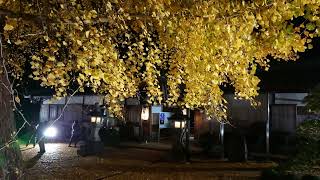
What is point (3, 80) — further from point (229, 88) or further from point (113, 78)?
point (229, 88)

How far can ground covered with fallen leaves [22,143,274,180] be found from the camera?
1538cm

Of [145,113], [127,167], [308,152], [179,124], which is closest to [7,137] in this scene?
[308,152]

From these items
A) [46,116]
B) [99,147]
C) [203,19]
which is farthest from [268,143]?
[46,116]

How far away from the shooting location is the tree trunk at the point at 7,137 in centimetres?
769

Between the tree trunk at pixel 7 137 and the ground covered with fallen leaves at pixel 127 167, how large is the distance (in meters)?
5.47

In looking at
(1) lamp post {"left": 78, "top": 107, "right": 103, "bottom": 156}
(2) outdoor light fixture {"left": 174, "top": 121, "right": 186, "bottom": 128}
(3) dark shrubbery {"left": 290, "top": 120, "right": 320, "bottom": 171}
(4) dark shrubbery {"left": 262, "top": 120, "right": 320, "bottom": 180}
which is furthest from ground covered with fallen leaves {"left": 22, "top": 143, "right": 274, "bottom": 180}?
(3) dark shrubbery {"left": 290, "top": 120, "right": 320, "bottom": 171}

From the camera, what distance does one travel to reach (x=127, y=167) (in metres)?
17.6

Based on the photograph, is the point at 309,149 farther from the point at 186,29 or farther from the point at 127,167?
the point at 127,167

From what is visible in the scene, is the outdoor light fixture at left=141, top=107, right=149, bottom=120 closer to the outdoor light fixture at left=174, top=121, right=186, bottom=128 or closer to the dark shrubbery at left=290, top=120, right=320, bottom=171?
the outdoor light fixture at left=174, top=121, right=186, bottom=128

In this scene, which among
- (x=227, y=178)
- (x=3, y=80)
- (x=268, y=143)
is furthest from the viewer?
(x=268, y=143)

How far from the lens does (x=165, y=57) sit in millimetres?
11805

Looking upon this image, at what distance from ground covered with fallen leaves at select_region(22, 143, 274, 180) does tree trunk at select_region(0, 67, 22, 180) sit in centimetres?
547

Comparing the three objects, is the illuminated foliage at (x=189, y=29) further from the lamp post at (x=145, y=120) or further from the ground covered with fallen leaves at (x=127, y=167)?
the lamp post at (x=145, y=120)

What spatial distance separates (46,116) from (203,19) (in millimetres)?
28662
